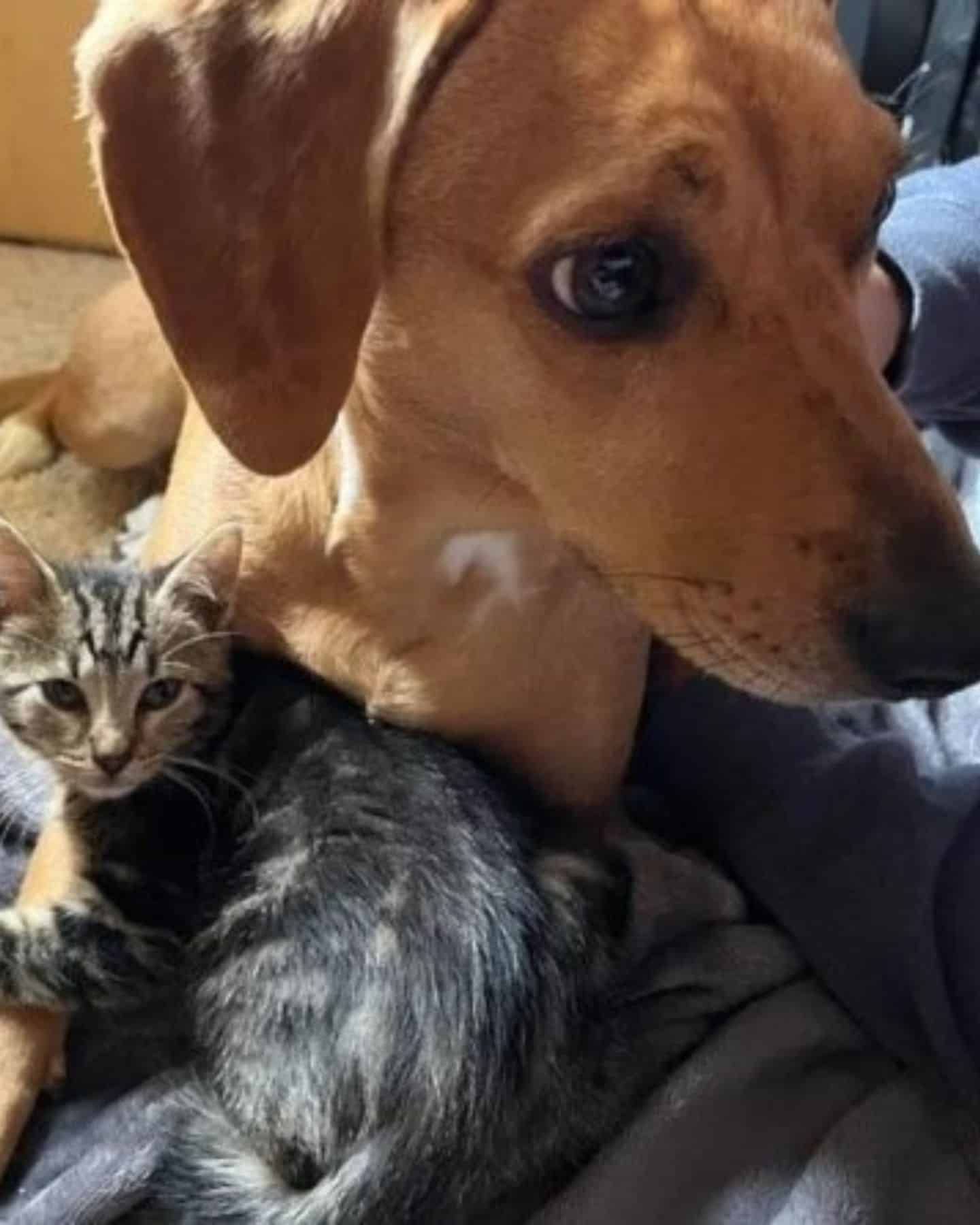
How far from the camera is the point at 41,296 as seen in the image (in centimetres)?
246

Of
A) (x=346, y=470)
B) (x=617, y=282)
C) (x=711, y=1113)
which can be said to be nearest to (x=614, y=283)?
(x=617, y=282)

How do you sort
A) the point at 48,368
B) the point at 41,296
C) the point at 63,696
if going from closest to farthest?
the point at 63,696 → the point at 48,368 → the point at 41,296

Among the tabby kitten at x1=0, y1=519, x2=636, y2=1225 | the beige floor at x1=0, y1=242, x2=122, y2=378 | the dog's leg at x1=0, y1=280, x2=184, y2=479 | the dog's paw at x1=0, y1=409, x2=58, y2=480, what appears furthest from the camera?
the beige floor at x1=0, y1=242, x2=122, y2=378

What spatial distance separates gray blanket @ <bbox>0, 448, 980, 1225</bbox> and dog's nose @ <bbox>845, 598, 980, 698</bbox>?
1.19 ft

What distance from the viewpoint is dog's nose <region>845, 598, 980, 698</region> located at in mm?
1181

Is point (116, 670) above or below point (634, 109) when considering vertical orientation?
below

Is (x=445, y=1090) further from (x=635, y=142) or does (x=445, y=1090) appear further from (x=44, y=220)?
(x=44, y=220)

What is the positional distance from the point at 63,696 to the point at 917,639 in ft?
2.04

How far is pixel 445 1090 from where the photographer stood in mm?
1339

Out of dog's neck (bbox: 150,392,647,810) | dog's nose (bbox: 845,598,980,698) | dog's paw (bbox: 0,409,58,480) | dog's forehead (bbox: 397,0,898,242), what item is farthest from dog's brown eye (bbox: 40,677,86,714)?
dog's paw (bbox: 0,409,58,480)

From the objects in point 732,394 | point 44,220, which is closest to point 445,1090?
point 732,394

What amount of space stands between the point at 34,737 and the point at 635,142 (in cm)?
63

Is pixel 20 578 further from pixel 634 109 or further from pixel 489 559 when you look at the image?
pixel 634 109

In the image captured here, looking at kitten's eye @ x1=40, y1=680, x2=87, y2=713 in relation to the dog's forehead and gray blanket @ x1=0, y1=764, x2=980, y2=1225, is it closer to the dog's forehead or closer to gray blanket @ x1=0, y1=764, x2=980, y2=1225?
gray blanket @ x1=0, y1=764, x2=980, y2=1225
